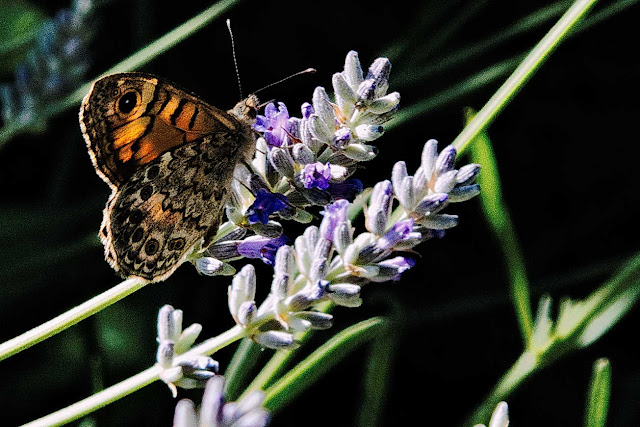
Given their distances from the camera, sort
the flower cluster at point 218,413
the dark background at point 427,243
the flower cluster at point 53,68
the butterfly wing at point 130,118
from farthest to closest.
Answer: the dark background at point 427,243, the flower cluster at point 53,68, the butterfly wing at point 130,118, the flower cluster at point 218,413

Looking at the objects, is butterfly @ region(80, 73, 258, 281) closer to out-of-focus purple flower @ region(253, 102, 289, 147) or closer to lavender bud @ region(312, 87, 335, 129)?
out-of-focus purple flower @ region(253, 102, 289, 147)

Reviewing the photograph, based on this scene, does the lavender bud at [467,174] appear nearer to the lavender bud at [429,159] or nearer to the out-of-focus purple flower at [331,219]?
the lavender bud at [429,159]

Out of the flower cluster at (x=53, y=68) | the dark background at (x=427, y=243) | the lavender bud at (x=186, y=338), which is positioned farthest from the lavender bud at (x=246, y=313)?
the flower cluster at (x=53, y=68)

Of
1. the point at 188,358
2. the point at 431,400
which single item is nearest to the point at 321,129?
the point at 188,358

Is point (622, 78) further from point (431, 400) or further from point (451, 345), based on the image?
point (431, 400)

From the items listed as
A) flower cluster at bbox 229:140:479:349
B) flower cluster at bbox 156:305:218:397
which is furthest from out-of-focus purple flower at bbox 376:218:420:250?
flower cluster at bbox 156:305:218:397

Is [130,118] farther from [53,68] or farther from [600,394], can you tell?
[600,394]
